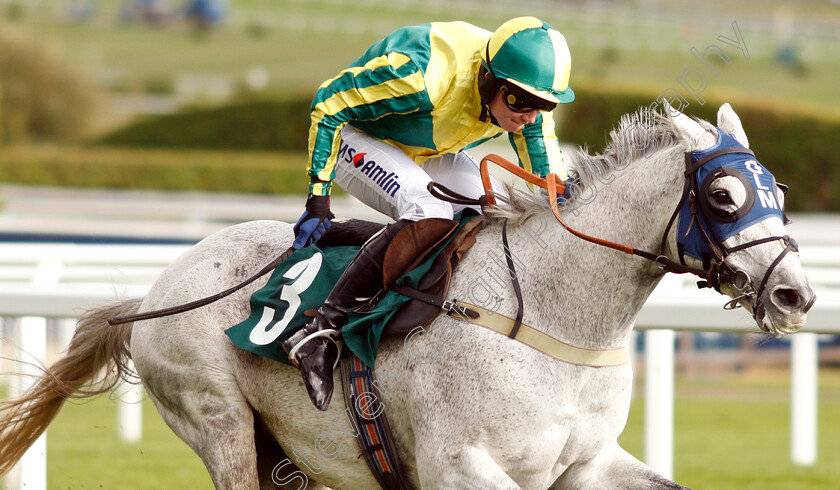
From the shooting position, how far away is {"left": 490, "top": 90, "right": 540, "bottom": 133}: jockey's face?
3.21 m

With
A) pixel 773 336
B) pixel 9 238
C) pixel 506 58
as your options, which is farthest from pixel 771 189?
pixel 9 238

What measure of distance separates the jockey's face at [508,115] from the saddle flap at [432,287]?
40 cm

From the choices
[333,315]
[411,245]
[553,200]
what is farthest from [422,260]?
[553,200]

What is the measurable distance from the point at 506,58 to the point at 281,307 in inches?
41.4

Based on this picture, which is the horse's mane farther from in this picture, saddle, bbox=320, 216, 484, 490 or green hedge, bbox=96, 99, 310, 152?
green hedge, bbox=96, 99, 310, 152

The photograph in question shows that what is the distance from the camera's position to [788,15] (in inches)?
1898

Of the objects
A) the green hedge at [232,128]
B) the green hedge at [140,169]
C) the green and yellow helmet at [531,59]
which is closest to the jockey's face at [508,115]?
the green and yellow helmet at [531,59]

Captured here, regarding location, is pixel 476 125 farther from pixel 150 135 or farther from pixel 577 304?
pixel 150 135

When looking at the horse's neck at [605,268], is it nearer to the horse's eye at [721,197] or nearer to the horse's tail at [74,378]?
the horse's eye at [721,197]

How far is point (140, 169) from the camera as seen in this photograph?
20938mm

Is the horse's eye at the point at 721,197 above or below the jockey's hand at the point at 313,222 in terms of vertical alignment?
above

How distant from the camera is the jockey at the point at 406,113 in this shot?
3080 mm

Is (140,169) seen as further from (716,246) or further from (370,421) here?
(716,246)

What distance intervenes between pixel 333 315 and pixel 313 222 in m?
0.34
